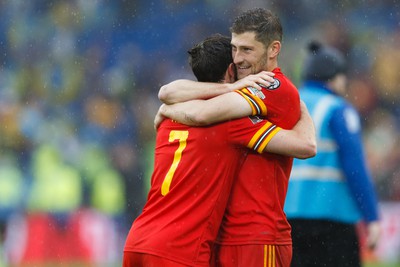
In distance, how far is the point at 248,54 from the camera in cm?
418

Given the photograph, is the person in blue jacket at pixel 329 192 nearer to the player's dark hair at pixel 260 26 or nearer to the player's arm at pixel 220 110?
the player's dark hair at pixel 260 26

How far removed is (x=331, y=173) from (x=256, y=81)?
1784 millimetres

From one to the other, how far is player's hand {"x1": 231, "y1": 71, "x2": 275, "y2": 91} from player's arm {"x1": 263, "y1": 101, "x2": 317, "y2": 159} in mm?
224

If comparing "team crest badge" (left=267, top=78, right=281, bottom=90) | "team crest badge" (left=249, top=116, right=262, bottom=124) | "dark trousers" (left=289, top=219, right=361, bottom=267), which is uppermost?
"team crest badge" (left=267, top=78, right=281, bottom=90)

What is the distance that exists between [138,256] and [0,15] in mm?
12150

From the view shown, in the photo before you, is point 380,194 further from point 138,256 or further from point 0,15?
point 138,256

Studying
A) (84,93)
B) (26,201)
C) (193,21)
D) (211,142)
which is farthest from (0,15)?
(211,142)

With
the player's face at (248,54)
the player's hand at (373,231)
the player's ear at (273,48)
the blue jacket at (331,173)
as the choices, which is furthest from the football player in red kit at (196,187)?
the player's hand at (373,231)

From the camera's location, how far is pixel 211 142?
4035mm

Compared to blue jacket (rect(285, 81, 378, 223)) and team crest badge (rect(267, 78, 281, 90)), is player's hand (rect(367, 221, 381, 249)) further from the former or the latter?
team crest badge (rect(267, 78, 281, 90))

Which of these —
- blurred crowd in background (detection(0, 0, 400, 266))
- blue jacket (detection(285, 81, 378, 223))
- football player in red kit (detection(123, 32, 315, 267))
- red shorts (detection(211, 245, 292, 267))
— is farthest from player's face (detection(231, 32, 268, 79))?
blurred crowd in background (detection(0, 0, 400, 266))

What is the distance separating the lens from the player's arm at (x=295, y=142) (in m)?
4.00

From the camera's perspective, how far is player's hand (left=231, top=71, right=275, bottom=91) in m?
4.06

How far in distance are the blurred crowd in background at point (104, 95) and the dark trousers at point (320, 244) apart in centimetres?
608
